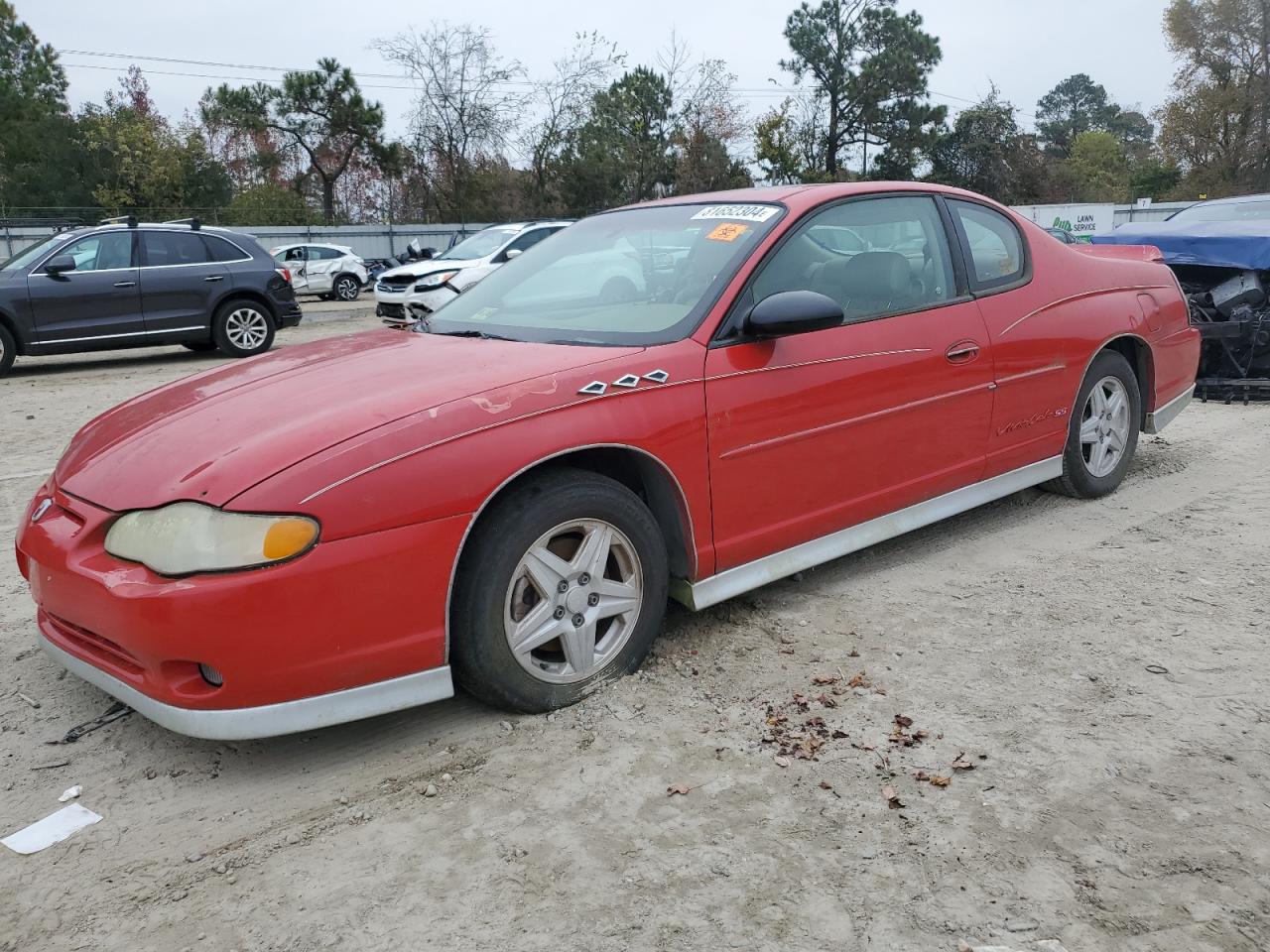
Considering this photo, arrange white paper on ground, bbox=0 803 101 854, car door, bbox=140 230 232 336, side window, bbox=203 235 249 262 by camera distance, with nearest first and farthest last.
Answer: white paper on ground, bbox=0 803 101 854 → car door, bbox=140 230 232 336 → side window, bbox=203 235 249 262

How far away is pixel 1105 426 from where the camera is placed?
5.11 meters

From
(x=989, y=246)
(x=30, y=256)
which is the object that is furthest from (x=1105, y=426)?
(x=30, y=256)

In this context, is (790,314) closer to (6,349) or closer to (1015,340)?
(1015,340)

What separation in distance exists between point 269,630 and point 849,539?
2178 mm

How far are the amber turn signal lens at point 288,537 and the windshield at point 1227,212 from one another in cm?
852


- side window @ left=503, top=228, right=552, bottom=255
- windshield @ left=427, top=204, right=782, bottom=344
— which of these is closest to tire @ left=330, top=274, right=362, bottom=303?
side window @ left=503, top=228, right=552, bottom=255

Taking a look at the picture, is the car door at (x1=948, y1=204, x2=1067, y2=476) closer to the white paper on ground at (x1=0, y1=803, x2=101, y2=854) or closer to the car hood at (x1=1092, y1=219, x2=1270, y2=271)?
the white paper on ground at (x1=0, y1=803, x2=101, y2=854)

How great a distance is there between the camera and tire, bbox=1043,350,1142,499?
4.94 m

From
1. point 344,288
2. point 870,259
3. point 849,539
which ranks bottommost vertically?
point 849,539

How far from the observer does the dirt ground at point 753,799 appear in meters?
2.22

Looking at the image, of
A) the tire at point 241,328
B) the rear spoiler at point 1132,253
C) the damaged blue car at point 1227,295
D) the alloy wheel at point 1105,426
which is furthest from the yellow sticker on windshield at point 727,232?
the tire at point 241,328

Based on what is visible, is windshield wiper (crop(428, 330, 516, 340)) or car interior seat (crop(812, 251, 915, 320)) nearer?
windshield wiper (crop(428, 330, 516, 340))

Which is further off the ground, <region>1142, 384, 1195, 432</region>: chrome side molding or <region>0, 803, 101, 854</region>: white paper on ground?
<region>1142, 384, 1195, 432</region>: chrome side molding

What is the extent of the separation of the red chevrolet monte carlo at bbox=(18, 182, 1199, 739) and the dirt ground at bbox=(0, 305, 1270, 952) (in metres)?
0.25
